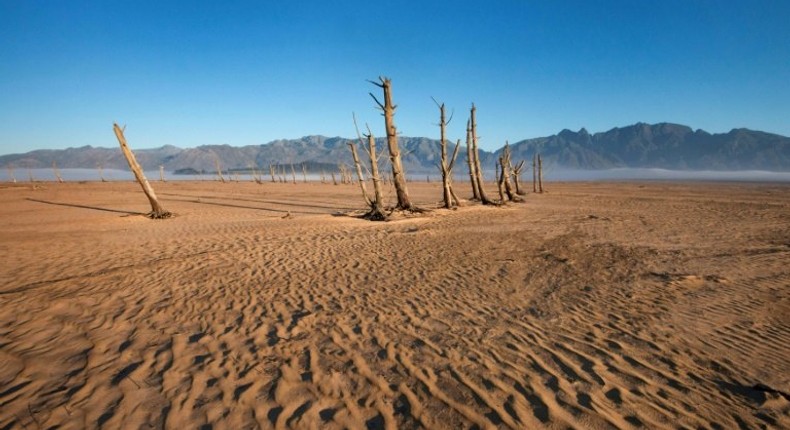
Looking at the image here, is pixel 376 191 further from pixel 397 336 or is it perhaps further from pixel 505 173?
pixel 397 336

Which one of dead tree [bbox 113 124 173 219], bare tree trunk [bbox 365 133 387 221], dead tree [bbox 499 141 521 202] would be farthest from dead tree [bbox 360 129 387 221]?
dead tree [bbox 113 124 173 219]

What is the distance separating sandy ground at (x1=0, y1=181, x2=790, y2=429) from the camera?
3.13 meters

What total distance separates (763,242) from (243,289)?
13.3m

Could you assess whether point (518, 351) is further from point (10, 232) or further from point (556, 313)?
point (10, 232)

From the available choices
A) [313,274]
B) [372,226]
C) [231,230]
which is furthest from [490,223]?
[231,230]

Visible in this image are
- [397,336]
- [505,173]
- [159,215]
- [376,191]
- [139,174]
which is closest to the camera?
[397,336]

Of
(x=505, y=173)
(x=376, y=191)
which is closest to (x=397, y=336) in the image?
(x=376, y=191)

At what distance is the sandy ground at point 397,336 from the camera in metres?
3.13

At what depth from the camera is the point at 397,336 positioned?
454 cm

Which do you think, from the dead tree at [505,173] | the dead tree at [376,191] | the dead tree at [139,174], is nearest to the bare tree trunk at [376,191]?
the dead tree at [376,191]

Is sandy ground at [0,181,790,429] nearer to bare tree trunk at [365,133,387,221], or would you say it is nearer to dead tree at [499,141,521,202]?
bare tree trunk at [365,133,387,221]

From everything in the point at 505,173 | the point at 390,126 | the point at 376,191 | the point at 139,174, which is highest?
the point at 390,126

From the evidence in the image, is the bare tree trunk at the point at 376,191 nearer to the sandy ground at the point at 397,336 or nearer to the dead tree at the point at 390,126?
the dead tree at the point at 390,126

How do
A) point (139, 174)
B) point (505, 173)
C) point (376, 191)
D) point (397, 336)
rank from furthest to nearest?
point (505, 173) → point (139, 174) → point (376, 191) → point (397, 336)
